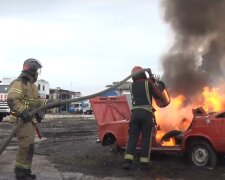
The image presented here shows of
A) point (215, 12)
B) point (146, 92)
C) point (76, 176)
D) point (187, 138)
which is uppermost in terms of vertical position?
point (215, 12)

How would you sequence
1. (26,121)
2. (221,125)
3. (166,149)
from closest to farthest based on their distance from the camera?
(26,121)
(221,125)
(166,149)

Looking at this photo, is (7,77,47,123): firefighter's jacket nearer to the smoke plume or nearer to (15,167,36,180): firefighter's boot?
(15,167,36,180): firefighter's boot

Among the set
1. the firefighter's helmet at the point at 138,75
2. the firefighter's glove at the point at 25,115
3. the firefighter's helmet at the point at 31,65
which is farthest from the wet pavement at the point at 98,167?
the firefighter's helmet at the point at 31,65

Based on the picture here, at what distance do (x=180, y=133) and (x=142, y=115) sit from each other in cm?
119

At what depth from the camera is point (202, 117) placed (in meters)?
8.94

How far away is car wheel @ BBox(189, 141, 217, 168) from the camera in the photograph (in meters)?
8.80

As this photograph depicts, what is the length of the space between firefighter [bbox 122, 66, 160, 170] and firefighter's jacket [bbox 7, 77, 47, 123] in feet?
6.15

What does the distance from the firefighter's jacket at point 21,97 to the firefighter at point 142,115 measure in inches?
73.8

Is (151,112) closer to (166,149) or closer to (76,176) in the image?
(166,149)

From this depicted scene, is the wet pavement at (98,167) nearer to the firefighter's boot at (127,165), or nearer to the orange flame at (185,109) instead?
the firefighter's boot at (127,165)

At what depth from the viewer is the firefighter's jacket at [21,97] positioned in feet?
25.1

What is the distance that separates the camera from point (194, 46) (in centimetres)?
1109

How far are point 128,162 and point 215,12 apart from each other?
13.2 ft

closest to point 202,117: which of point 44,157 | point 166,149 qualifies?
point 166,149
